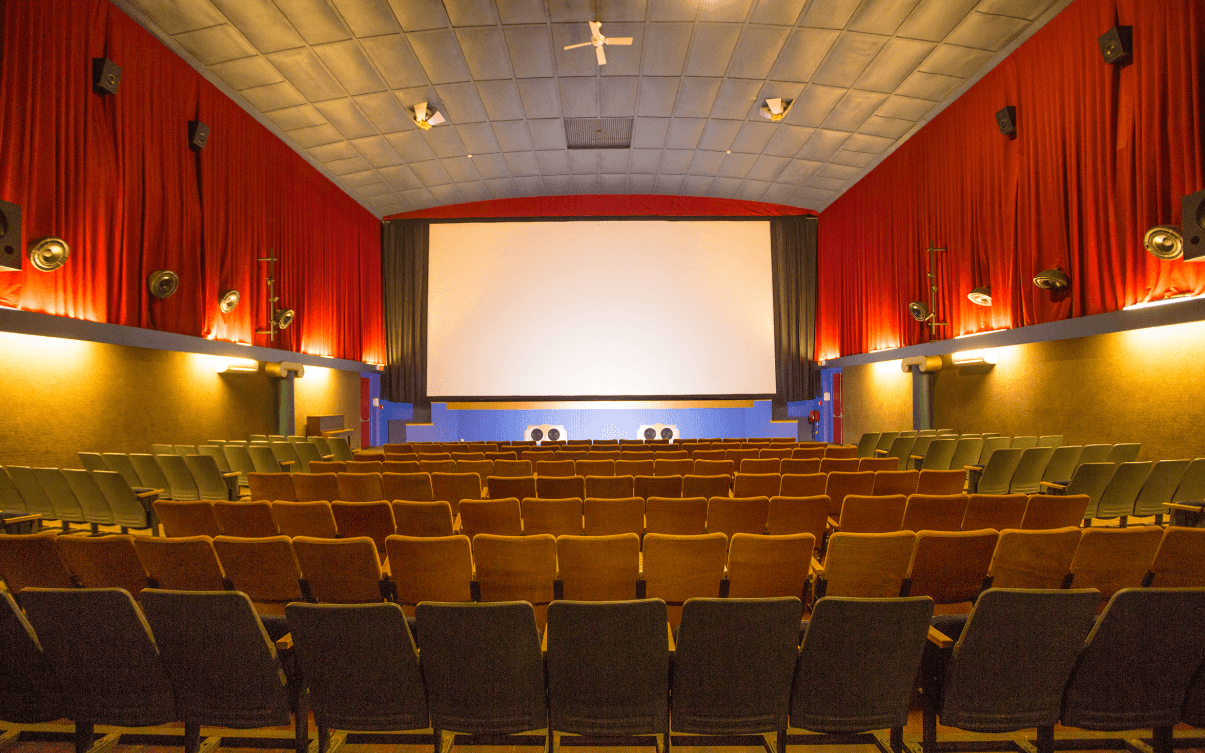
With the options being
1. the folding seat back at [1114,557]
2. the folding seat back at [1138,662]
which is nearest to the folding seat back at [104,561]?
the folding seat back at [1138,662]

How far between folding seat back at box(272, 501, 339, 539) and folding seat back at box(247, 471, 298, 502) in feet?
3.99

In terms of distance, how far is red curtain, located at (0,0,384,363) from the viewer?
19.6 ft

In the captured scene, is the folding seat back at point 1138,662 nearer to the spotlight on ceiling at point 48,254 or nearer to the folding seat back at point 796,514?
the folding seat back at point 796,514

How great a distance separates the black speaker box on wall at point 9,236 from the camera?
5.07 meters

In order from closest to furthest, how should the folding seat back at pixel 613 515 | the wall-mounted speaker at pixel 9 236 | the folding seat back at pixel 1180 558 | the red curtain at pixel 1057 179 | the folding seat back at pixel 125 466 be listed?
the folding seat back at pixel 1180 558 < the folding seat back at pixel 613 515 < the wall-mounted speaker at pixel 9 236 < the folding seat back at pixel 125 466 < the red curtain at pixel 1057 179

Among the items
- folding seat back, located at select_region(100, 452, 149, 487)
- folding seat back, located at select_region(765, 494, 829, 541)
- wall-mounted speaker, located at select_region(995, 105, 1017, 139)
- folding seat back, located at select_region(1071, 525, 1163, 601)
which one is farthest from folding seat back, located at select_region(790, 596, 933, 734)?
wall-mounted speaker, located at select_region(995, 105, 1017, 139)

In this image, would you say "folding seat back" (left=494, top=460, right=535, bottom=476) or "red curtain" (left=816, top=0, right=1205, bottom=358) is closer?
"folding seat back" (left=494, top=460, right=535, bottom=476)

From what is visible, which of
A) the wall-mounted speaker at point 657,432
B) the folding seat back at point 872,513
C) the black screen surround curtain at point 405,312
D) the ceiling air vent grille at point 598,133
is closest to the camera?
the folding seat back at point 872,513

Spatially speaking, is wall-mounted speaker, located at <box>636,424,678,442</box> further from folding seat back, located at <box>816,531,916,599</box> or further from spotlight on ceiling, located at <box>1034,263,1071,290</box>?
folding seat back, located at <box>816,531,916,599</box>

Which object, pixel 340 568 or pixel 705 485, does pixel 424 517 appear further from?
pixel 705 485

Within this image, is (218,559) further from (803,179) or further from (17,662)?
(803,179)

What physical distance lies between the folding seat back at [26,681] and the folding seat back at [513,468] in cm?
337

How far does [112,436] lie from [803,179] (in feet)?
42.5

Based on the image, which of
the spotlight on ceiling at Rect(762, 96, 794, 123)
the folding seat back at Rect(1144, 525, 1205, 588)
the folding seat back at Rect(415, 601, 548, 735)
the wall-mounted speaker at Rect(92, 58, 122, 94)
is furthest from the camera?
the spotlight on ceiling at Rect(762, 96, 794, 123)
